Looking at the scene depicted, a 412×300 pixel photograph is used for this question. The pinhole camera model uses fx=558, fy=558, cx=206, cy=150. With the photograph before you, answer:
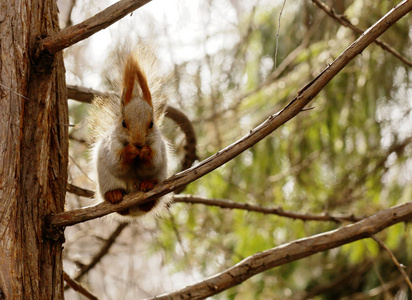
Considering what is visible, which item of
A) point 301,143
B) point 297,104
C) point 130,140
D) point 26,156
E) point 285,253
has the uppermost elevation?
point 301,143

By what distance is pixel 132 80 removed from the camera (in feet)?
8.19

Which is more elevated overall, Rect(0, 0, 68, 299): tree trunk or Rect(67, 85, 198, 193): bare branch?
Rect(67, 85, 198, 193): bare branch

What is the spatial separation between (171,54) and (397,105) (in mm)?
1596

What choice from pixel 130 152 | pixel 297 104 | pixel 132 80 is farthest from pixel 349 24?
pixel 130 152

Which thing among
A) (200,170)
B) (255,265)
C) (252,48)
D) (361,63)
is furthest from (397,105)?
(200,170)

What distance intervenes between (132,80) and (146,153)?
15.3 inches

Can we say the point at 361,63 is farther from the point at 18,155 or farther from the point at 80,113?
the point at 18,155

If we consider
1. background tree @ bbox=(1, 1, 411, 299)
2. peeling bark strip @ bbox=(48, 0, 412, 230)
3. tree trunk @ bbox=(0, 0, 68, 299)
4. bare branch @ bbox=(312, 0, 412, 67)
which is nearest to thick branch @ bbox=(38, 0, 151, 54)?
tree trunk @ bbox=(0, 0, 68, 299)

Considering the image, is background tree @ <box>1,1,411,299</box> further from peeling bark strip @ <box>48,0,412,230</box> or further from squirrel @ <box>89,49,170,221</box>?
peeling bark strip @ <box>48,0,412,230</box>

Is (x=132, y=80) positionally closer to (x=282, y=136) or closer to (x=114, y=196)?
(x=114, y=196)

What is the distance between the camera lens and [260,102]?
392 centimetres

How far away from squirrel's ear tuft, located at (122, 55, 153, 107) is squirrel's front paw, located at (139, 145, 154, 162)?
0.26m

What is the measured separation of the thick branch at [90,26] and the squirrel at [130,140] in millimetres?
550

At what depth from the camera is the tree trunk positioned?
188cm
